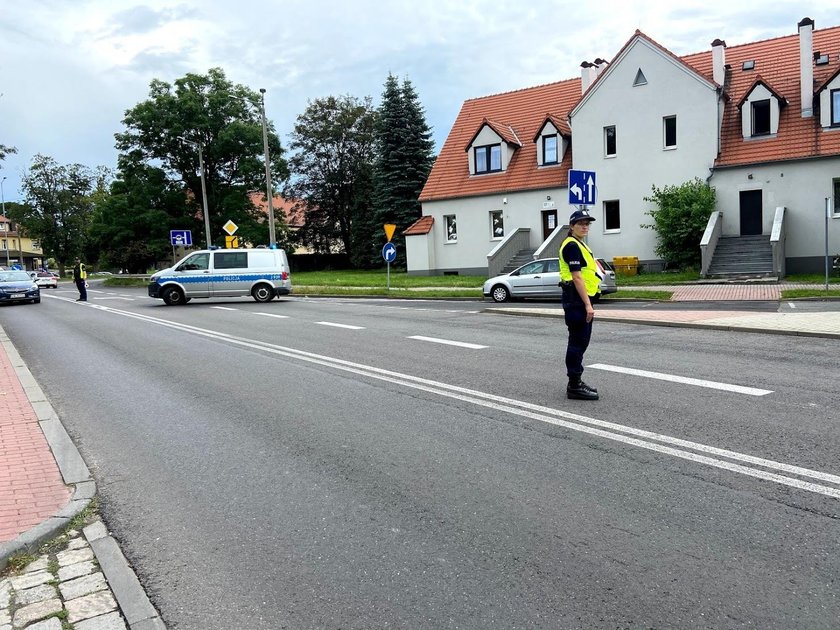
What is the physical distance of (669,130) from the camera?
30.3m

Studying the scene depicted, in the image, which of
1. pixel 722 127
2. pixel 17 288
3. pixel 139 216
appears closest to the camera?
pixel 17 288

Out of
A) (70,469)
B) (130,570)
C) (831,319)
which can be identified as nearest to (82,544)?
(130,570)

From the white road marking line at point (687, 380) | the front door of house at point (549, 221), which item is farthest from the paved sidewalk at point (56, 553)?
the front door of house at point (549, 221)

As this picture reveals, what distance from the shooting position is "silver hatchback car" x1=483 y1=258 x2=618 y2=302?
22.1 m

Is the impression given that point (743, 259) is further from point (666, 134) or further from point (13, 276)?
point (13, 276)

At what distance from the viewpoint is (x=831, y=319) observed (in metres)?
12.7

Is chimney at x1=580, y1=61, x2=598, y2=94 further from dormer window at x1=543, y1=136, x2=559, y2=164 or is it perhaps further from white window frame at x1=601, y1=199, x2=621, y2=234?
white window frame at x1=601, y1=199, x2=621, y2=234

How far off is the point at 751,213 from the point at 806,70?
6058 millimetres

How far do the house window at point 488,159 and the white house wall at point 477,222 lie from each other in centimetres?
187

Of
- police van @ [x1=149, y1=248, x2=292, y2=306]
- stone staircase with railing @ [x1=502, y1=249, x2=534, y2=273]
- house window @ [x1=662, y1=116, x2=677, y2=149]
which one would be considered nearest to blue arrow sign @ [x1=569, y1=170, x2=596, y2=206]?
police van @ [x1=149, y1=248, x2=292, y2=306]

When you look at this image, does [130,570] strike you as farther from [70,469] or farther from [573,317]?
[573,317]

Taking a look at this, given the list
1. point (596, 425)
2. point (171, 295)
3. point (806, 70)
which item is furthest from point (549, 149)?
point (596, 425)

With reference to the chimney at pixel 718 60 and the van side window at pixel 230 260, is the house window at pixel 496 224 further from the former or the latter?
the van side window at pixel 230 260

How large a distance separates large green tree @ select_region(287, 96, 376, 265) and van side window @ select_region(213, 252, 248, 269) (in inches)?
1296
